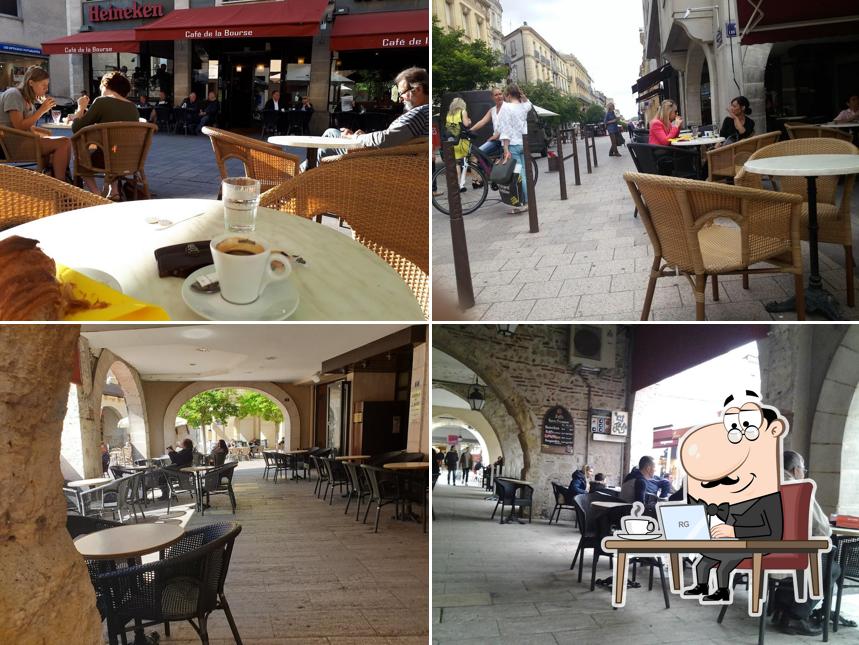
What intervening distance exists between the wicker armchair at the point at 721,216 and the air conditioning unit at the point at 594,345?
39 cm

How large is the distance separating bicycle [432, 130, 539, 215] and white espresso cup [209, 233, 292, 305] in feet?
4.96

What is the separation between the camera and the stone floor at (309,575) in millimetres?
2082

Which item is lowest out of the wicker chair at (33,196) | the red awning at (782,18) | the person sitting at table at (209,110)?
the wicker chair at (33,196)

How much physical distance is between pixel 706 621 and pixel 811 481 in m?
0.56

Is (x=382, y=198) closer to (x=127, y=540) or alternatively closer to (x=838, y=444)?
(x=127, y=540)

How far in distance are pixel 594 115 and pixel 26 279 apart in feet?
8.09

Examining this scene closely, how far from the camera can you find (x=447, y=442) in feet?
8.55

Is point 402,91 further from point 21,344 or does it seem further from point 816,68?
point 816,68

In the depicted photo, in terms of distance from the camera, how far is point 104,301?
4.73 ft

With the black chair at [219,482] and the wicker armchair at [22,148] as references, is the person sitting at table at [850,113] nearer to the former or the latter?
the black chair at [219,482]

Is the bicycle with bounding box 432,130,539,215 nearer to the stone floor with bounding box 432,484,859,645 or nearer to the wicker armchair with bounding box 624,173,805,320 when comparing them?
the wicker armchair with bounding box 624,173,805,320

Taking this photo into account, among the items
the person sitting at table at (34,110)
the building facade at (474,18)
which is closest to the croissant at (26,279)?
the building facade at (474,18)

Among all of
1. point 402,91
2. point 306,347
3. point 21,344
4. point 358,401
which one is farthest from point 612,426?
point 402,91

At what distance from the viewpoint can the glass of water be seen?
5.25ft
